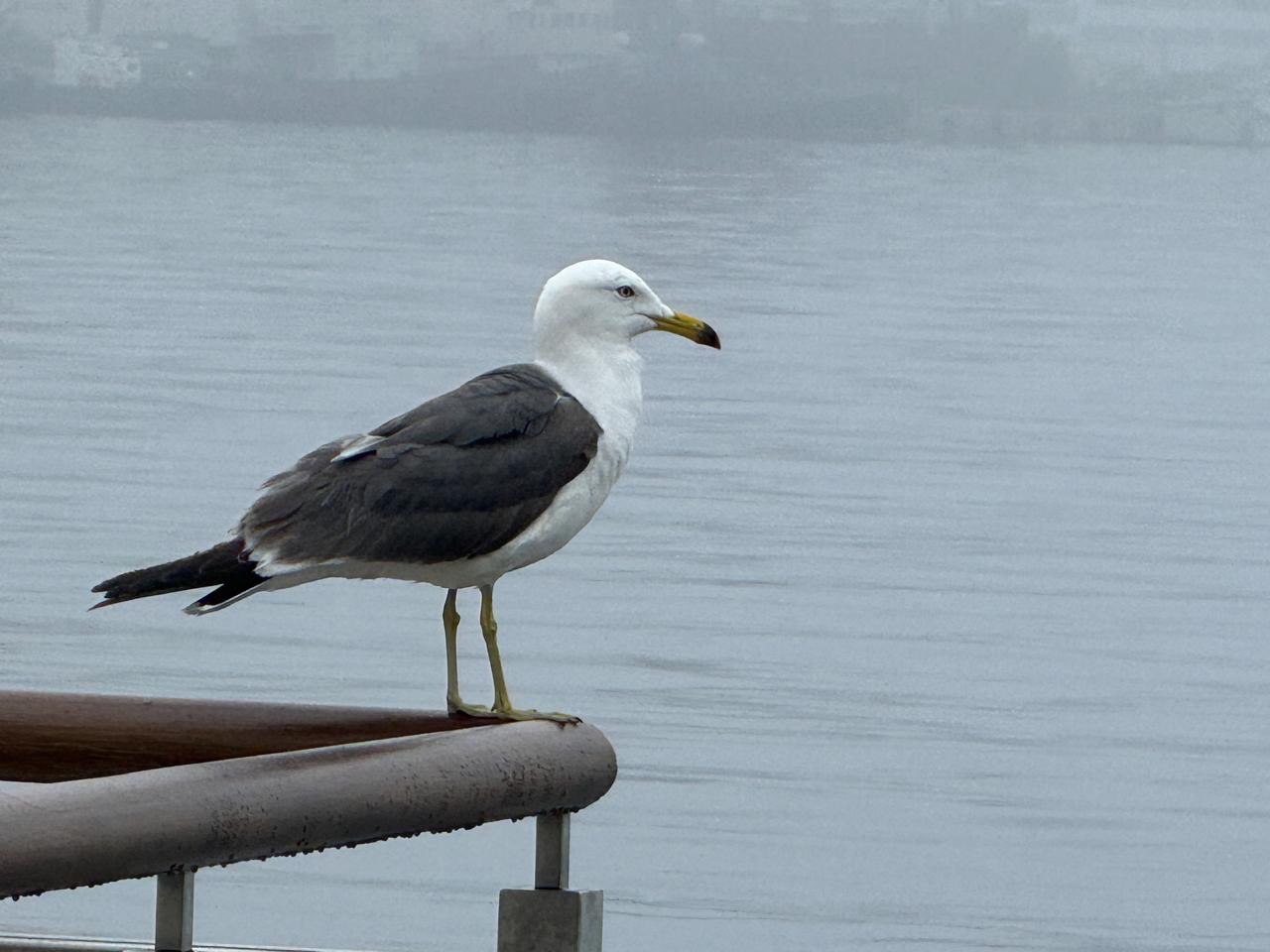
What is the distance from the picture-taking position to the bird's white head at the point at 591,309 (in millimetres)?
3381

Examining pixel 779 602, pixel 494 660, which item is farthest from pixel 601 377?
pixel 779 602

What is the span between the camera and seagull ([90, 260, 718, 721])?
298 centimetres

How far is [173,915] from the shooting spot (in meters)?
1.85

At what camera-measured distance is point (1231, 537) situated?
14562 millimetres

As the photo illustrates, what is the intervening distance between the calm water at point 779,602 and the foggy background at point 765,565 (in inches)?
1.1

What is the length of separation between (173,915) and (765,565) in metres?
11.0

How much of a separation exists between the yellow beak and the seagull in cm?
3

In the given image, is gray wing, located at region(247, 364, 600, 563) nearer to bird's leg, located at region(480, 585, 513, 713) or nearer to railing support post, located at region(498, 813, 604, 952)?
bird's leg, located at region(480, 585, 513, 713)

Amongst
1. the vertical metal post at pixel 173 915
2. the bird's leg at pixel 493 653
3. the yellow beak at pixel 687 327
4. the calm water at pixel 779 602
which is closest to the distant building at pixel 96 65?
A: the calm water at pixel 779 602

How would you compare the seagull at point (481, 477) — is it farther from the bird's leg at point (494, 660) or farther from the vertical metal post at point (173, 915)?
the vertical metal post at point (173, 915)

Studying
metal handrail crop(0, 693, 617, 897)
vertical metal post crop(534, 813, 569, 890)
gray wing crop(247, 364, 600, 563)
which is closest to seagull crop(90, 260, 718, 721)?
gray wing crop(247, 364, 600, 563)

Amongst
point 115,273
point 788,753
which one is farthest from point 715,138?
point 788,753

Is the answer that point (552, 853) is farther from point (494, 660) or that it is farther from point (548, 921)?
point (494, 660)

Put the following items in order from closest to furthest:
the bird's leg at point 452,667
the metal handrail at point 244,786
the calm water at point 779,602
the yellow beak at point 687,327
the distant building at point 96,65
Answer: the metal handrail at point 244,786 → the bird's leg at point 452,667 → the yellow beak at point 687,327 → the calm water at point 779,602 → the distant building at point 96,65
